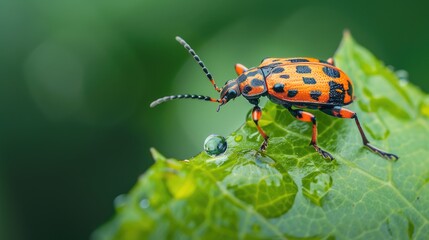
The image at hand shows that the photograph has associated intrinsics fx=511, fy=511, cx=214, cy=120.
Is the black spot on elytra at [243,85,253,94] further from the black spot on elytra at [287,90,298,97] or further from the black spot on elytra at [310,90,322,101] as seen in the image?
the black spot on elytra at [310,90,322,101]

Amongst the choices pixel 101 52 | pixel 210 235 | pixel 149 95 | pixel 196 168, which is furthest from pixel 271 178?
pixel 101 52

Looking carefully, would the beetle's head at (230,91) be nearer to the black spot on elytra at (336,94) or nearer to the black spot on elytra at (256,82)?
the black spot on elytra at (256,82)

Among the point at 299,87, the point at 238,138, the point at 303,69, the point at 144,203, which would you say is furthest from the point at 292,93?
the point at 144,203

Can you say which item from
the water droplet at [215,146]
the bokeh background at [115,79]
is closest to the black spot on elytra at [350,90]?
the water droplet at [215,146]

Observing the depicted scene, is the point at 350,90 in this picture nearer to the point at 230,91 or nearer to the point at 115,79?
the point at 230,91

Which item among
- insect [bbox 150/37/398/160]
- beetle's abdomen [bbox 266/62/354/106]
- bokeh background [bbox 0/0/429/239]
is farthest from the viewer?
bokeh background [bbox 0/0/429/239]

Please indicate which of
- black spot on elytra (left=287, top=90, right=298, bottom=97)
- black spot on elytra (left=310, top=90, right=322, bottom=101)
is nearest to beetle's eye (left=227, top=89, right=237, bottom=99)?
black spot on elytra (left=287, top=90, right=298, bottom=97)
